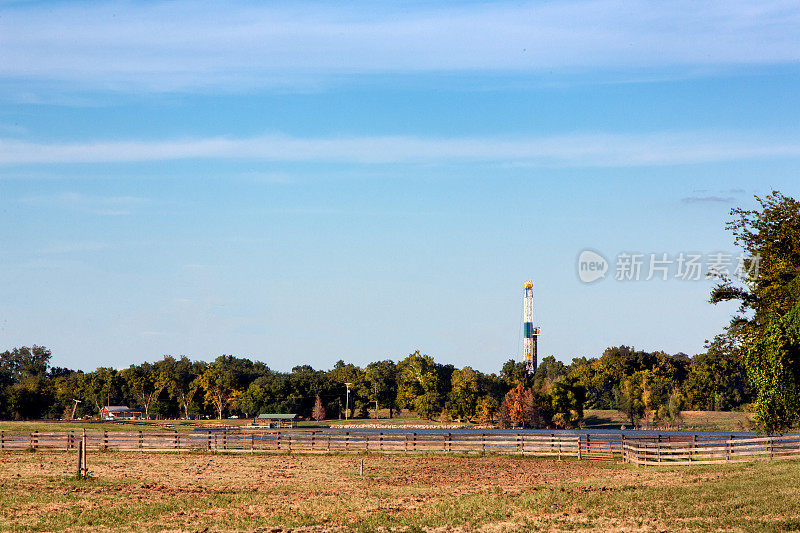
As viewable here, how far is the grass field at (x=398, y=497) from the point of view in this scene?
2616cm

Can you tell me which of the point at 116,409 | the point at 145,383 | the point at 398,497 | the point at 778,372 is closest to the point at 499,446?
the point at 778,372

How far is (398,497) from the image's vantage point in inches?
1283

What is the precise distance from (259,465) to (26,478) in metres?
12.8

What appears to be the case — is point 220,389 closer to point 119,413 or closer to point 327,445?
point 119,413

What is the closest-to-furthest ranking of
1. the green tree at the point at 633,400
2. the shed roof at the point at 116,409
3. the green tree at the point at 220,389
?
the green tree at the point at 633,400
the green tree at the point at 220,389
the shed roof at the point at 116,409

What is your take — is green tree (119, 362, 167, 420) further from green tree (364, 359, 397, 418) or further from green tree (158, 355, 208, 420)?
green tree (364, 359, 397, 418)

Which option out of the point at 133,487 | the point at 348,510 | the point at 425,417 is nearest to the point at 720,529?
the point at 348,510

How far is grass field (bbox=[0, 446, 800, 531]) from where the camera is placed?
26.2 meters

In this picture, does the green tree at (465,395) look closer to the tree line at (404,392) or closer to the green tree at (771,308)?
the tree line at (404,392)

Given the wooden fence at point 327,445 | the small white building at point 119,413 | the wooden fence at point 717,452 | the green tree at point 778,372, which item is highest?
the green tree at point 778,372

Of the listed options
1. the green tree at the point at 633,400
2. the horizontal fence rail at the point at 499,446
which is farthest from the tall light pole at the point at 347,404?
the horizontal fence rail at the point at 499,446

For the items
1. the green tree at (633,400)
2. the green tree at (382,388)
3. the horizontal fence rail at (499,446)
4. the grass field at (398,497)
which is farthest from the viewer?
the green tree at (382,388)

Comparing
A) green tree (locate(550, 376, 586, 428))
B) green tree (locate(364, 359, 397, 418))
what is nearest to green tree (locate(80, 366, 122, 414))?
green tree (locate(364, 359, 397, 418))

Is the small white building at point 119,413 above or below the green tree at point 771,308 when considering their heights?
below
